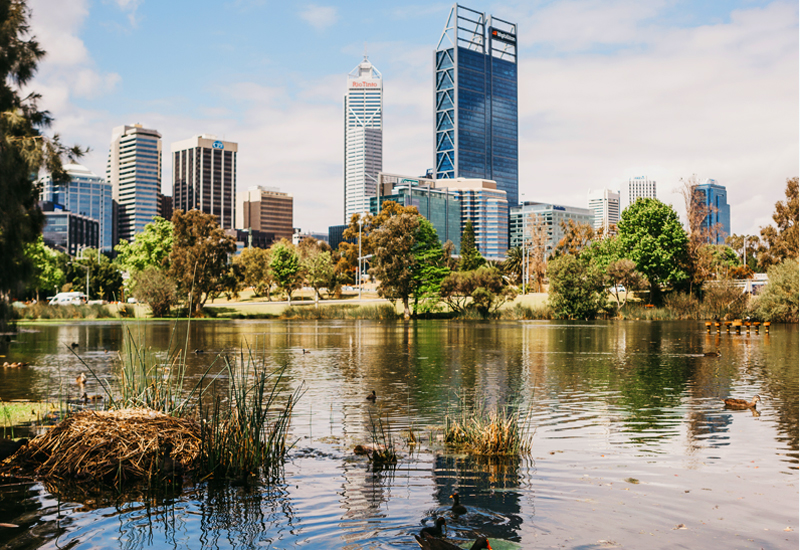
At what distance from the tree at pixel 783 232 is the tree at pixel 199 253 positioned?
7127 cm

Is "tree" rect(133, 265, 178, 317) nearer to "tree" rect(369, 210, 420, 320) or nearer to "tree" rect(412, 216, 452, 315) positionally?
"tree" rect(369, 210, 420, 320)

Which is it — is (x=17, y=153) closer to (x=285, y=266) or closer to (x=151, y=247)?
(x=151, y=247)

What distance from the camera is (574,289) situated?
77375mm

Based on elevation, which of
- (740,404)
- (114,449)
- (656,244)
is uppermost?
(656,244)

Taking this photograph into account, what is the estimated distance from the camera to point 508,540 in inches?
286

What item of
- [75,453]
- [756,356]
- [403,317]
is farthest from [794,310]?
[75,453]

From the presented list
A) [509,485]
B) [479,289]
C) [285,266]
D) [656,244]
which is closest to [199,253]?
[285,266]

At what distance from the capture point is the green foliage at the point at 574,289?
77375 mm

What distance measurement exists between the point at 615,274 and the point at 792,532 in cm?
7931

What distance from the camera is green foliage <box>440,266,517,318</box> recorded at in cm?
8225

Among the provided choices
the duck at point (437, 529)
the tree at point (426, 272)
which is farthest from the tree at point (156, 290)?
the duck at point (437, 529)

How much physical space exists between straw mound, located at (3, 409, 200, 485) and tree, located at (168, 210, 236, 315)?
7513 cm

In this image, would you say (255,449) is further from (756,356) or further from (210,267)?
(210,267)

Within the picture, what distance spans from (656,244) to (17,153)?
264 ft
